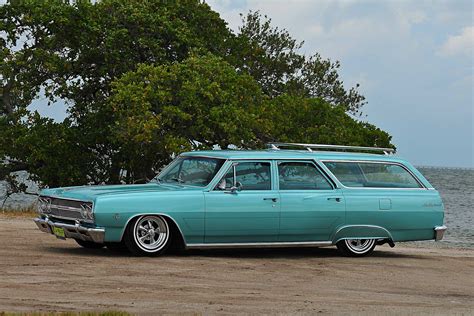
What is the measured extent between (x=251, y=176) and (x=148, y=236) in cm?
183

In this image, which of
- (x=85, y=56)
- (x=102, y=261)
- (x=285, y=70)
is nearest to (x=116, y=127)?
(x=85, y=56)

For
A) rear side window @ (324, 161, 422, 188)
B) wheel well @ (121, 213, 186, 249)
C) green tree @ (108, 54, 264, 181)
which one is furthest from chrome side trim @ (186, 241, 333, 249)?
green tree @ (108, 54, 264, 181)

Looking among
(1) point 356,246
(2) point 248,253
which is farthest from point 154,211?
(1) point 356,246

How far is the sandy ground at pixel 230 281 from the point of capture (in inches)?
419

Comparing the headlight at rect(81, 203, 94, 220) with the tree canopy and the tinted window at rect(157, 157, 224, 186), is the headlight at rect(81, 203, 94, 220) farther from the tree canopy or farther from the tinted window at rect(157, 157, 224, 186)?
the tree canopy

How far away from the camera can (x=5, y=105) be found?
3731 cm

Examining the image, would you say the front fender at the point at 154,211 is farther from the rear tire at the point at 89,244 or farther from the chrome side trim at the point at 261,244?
the rear tire at the point at 89,244

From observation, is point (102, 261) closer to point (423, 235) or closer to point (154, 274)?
point (154, 274)

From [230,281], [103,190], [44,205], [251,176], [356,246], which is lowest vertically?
[230,281]

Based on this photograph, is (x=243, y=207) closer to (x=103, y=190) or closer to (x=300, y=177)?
(x=300, y=177)

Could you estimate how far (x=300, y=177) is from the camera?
52.4 ft

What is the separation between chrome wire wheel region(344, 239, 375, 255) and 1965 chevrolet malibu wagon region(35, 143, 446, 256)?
0.8 inches

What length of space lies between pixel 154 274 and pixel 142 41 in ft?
83.9

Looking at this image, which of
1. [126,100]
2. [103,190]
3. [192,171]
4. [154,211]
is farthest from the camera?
[126,100]
